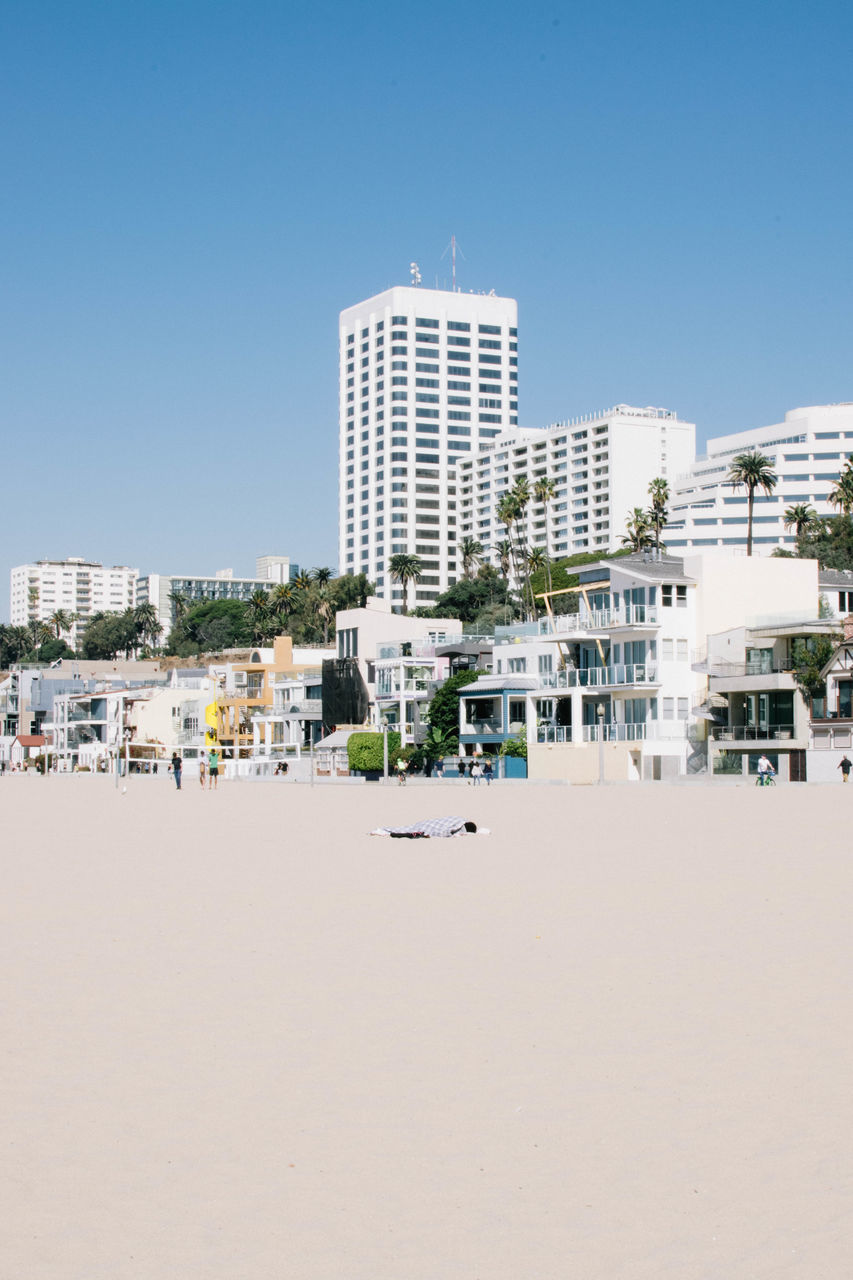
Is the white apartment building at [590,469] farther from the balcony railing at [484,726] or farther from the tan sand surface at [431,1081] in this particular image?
the tan sand surface at [431,1081]

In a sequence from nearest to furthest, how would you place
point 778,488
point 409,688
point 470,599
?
point 409,688 → point 470,599 → point 778,488

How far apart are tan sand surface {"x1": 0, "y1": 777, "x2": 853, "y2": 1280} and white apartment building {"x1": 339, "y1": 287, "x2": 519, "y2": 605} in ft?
556

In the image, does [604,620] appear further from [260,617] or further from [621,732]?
[260,617]

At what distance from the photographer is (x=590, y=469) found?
549 ft

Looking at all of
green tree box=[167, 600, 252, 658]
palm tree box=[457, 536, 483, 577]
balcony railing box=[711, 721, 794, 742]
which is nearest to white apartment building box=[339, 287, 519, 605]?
palm tree box=[457, 536, 483, 577]

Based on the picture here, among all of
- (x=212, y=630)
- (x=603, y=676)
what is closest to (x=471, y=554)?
(x=212, y=630)

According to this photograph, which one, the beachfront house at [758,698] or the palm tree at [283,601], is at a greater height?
the palm tree at [283,601]

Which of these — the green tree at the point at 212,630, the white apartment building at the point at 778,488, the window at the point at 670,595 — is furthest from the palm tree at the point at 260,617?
the window at the point at 670,595

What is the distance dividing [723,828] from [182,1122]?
70.5 feet

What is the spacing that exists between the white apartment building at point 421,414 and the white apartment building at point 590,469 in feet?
32.7

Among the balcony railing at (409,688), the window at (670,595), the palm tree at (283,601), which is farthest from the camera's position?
the palm tree at (283,601)

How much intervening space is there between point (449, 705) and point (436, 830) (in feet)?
155

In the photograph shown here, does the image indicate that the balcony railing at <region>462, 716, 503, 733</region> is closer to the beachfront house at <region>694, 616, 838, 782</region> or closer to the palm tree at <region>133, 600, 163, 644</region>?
the beachfront house at <region>694, 616, 838, 782</region>

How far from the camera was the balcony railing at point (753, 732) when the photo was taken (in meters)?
55.5
